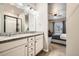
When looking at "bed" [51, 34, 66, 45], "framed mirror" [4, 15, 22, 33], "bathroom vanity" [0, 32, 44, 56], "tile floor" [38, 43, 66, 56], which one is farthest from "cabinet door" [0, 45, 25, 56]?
"bed" [51, 34, 66, 45]

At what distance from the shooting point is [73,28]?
1.66 metres

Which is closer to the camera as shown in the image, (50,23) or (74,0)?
(74,0)

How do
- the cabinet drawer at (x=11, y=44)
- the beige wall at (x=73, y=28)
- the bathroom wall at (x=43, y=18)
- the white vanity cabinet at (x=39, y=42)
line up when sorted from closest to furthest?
the cabinet drawer at (x=11, y=44) → the beige wall at (x=73, y=28) → the bathroom wall at (x=43, y=18) → the white vanity cabinet at (x=39, y=42)

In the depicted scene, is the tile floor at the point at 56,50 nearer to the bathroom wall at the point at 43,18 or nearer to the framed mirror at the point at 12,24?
the bathroom wall at the point at 43,18

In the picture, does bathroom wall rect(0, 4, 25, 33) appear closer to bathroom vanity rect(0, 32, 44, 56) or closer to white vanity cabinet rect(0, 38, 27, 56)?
bathroom vanity rect(0, 32, 44, 56)

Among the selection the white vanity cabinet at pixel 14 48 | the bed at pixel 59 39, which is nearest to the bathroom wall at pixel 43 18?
the bed at pixel 59 39

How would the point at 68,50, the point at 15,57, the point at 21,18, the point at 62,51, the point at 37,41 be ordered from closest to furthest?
1. the point at 15,57
2. the point at 68,50
3. the point at 62,51
4. the point at 21,18
5. the point at 37,41

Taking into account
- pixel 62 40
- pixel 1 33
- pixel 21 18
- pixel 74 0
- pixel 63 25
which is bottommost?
pixel 62 40

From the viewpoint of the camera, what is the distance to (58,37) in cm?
201

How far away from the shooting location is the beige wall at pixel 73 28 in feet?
5.29

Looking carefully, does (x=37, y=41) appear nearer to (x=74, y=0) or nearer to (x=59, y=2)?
(x=59, y=2)

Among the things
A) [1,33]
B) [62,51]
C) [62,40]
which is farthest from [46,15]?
[1,33]

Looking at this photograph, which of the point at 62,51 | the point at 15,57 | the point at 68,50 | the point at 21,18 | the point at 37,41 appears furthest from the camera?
the point at 37,41

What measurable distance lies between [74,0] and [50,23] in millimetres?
636
